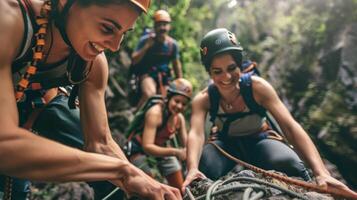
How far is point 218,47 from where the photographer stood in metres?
4.57

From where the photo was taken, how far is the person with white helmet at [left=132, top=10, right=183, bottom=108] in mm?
8672

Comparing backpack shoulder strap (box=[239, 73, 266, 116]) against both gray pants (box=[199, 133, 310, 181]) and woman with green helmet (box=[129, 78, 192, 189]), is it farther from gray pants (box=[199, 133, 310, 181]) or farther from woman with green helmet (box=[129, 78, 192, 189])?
woman with green helmet (box=[129, 78, 192, 189])

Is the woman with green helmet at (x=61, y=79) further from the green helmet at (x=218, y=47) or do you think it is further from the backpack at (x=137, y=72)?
the backpack at (x=137, y=72)

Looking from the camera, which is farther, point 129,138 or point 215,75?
point 129,138

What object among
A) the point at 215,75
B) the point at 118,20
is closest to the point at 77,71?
the point at 118,20

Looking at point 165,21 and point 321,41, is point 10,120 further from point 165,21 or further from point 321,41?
point 321,41

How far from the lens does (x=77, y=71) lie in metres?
2.71

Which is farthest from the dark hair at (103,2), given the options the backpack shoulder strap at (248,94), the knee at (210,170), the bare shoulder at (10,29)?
the knee at (210,170)

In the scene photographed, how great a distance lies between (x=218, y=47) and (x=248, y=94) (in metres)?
0.67

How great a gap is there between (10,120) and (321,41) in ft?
34.1

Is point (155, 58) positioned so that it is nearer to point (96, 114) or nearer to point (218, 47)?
point (218, 47)

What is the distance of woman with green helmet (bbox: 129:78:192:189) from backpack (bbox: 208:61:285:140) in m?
1.34

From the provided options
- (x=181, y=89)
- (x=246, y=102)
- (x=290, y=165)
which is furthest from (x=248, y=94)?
(x=181, y=89)

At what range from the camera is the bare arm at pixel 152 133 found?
19.5 feet
